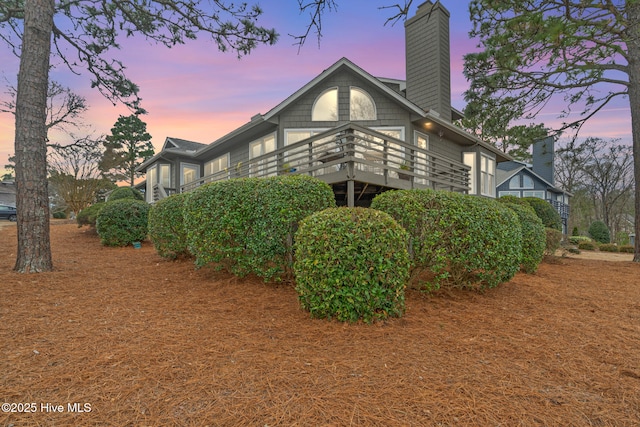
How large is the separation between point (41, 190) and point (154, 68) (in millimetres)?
5488

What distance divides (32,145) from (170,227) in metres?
2.63

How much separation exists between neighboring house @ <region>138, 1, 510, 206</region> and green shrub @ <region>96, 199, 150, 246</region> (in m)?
2.63

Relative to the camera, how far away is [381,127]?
1043 centimetres

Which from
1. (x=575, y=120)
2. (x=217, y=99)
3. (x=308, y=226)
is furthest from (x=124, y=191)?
(x=575, y=120)

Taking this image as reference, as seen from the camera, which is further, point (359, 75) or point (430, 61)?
point (430, 61)

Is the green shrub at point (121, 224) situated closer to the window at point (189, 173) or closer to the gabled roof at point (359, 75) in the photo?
the gabled roof at point (359, 75)

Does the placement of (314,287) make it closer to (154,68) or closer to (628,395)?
(628,395)

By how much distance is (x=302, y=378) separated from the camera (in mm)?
2283

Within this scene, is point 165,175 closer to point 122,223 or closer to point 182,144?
point 182,144

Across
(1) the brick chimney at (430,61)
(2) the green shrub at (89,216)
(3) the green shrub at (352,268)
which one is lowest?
(3) the green shrub at (352,268)

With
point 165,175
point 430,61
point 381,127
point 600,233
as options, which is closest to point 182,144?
point 165,175

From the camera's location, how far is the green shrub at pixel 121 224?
9.51m

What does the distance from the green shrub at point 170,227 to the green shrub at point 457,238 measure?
4.40 meters

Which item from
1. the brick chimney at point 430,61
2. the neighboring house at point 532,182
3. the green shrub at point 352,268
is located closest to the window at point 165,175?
the brick chimney at point 430,61
